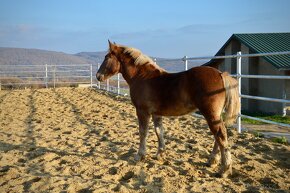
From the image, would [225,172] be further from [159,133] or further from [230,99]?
[159,133]

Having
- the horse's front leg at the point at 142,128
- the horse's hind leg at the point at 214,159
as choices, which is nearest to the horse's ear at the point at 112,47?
the horse's front leg at the point at 142,128

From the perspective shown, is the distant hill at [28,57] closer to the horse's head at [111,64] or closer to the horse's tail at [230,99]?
the horse's head at [111,64]

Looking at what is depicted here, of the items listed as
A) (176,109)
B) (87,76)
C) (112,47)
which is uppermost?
(112,47)

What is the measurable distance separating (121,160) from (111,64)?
155cm

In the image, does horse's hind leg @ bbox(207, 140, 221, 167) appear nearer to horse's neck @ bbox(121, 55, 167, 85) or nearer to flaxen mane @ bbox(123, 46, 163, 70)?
horse's neck @ bbox(121, 55, 167, 85)

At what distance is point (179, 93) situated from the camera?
395 cm

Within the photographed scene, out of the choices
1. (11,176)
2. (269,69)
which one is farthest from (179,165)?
(269,69)

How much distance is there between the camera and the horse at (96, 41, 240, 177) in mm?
3730

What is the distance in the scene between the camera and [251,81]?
40.9 feet

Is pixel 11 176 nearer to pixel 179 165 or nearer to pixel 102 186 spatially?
pixel 102 186

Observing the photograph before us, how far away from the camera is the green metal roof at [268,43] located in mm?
11219

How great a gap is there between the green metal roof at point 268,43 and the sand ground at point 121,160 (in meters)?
5.52

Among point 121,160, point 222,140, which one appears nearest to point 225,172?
point 222,140

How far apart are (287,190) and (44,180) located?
9.12ft
